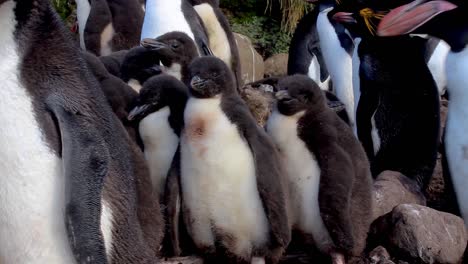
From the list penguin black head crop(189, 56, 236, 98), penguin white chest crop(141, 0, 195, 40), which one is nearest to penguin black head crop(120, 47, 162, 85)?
penguin black head crop(189, 56, 236, 98)

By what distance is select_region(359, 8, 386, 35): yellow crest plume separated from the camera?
5.67 m

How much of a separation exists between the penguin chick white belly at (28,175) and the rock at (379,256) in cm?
161

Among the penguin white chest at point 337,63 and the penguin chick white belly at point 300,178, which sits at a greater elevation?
the penguin chick white belly at point 300,178

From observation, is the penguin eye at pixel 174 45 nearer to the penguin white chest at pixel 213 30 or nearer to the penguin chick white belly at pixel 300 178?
the penguin chick white belly at pixel 300 178

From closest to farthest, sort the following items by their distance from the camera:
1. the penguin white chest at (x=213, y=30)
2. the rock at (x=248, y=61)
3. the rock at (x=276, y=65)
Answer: the penguin white chest at (x=213, y=30) < the rock at (x=248, y=61) < the rock at (x=276, y=65)

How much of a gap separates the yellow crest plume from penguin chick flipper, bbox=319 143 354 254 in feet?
7.43

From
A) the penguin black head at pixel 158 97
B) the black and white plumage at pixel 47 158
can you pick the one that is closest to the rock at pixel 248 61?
the penguin black head at pixel 158 97

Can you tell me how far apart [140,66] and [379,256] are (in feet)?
5.86

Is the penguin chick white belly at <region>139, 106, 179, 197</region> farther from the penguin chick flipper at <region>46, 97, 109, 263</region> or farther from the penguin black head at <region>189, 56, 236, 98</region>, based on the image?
the penguin chick flipper at <region>46, 97, 109, 263</region>

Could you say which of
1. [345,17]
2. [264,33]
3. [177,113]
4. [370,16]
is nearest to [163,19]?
[345,17]

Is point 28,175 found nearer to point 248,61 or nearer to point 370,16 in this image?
point 370,16

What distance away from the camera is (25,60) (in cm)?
240

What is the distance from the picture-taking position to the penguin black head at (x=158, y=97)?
3.71 m

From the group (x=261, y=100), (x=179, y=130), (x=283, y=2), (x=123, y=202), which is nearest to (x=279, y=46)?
(x=283, y=2)
